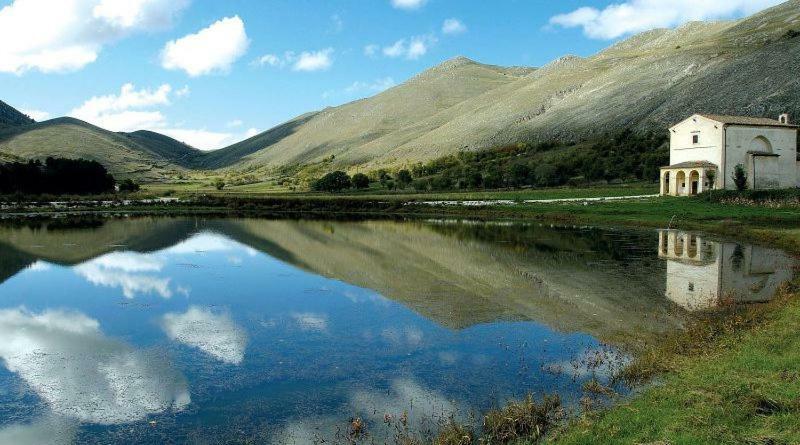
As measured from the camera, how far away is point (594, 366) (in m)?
13.7

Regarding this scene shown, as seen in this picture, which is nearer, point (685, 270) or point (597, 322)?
point (597, 322)

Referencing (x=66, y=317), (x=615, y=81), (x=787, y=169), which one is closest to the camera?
(x=66, y=317)

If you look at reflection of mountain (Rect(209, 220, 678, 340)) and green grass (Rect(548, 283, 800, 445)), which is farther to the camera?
reflection of mountain (Rect(209, 220, 678, 340))

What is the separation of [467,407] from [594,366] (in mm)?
3738

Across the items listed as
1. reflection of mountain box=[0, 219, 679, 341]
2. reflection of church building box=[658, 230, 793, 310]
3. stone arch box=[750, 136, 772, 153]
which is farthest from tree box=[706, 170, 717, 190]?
reflection of church building box=[658, 230, 793, 310]

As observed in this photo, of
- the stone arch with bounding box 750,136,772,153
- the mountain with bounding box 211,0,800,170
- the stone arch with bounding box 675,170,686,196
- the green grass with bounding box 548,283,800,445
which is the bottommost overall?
the green grass with bounding box 548,283,800,445

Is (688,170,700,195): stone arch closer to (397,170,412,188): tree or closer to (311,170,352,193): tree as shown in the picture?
(397,170,412,188): tree

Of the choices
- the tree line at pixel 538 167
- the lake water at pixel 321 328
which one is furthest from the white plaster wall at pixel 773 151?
the lake water at pixel 321 328

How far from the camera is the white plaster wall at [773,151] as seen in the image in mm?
59188

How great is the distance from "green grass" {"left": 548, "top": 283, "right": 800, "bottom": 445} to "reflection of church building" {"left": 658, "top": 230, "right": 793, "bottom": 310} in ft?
23.1

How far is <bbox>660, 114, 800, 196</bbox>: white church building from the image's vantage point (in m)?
59.1

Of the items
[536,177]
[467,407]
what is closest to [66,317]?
[467,407]

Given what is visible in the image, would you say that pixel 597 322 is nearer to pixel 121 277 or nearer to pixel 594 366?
pixel 594 366

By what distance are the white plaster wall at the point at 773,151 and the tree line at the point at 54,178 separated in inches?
3361
